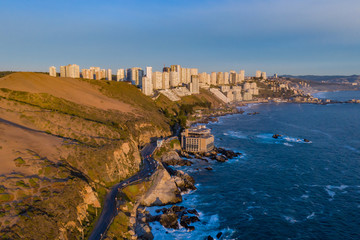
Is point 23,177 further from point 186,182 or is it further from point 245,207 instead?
point 245,207

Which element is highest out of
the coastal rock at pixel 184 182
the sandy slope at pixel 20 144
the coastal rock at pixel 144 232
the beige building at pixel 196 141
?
the sandy slope at pixel 20 144

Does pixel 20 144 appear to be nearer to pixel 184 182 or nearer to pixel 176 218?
pixel 176 218

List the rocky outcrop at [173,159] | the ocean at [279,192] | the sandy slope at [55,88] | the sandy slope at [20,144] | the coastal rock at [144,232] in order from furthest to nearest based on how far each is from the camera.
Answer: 1. the sandy slope at [55,88]
2. the rocky outcrop at [173,159]
3. the ocean at [279,192]
4. the sandy slope at [20,144]
5. the coastal rock at [144,232]

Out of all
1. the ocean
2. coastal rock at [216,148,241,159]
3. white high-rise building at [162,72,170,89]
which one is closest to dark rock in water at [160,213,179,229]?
the ocean

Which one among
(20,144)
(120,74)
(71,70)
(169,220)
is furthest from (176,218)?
(120,74)

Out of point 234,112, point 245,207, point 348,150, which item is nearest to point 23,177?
point 245,207

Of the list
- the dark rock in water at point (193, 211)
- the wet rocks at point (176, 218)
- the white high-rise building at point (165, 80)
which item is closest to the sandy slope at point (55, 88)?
the wet rocks at point (176, 218)

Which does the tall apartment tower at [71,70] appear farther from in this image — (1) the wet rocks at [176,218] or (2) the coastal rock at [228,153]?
(1) the wet rocks at [176,218]

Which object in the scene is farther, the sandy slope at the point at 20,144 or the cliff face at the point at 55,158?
the sandy slope at the point at 20,144
